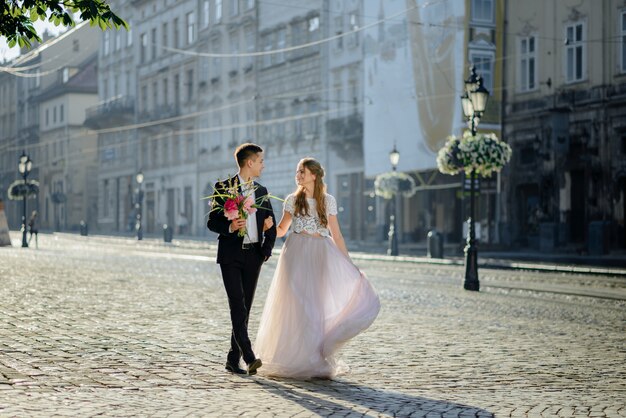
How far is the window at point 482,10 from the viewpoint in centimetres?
4250

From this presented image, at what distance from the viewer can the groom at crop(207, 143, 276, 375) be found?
880 centimetres

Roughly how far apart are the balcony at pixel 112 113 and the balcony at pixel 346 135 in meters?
26.2

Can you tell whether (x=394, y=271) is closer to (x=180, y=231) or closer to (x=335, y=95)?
(x=335, y=95)

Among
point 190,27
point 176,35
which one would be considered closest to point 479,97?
point 190,27

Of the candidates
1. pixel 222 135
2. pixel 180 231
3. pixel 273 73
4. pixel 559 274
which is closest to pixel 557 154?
Answer: pixel 559 274

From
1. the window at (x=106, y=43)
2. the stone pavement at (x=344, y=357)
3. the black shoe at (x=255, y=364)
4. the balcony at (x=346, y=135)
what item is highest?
the window at (x=106, y=43)

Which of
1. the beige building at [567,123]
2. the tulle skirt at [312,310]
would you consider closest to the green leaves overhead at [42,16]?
the tulle skirt at [312,310]

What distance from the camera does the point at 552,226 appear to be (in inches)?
1473

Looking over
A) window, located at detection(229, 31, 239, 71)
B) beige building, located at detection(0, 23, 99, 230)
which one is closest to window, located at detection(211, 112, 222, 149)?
window, located at detection(229, 31, 239, 71)

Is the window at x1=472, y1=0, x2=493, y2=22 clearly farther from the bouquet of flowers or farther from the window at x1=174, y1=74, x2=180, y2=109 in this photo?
the bouquet of flowers

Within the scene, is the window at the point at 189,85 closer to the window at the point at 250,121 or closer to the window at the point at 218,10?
the window at the point at 218,10

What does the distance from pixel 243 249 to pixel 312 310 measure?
68 centimetres

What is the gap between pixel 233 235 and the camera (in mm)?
8844

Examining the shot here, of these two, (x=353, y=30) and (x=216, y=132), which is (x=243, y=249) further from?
(x=216, y=132)
